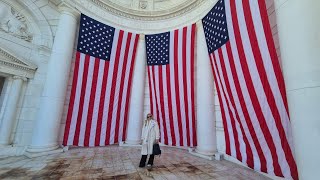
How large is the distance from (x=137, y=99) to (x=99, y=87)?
2319mm

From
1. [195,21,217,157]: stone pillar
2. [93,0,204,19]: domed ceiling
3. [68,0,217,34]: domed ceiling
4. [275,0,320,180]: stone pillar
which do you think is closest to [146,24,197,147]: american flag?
[195,21,217,157]: stone pillar

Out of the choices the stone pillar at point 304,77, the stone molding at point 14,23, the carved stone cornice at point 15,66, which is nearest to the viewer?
the stone pillar at point 304,77

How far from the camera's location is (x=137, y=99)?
9.34 metres

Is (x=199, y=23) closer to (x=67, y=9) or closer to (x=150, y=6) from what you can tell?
(x=150, y=6)

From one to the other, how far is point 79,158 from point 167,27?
837 centimetres

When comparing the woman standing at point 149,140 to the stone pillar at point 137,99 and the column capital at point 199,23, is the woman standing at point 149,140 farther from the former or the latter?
the column capital at point 199,23

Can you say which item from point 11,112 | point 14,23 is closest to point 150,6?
point 14,23

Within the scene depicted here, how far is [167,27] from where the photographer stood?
31.7ft

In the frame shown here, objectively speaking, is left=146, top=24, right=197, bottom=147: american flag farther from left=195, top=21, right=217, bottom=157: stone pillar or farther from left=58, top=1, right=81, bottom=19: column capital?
left=58, top=1, right=81, bottom=19: column capital

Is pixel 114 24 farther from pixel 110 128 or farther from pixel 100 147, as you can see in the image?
pixel 100 147

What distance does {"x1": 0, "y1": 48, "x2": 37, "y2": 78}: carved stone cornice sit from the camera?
617cm

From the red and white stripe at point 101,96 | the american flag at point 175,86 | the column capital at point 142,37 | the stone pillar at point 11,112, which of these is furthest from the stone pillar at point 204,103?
the stone pillar at point 11,112

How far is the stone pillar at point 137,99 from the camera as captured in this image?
8969mm

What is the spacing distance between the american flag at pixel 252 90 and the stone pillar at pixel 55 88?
6.94 m
